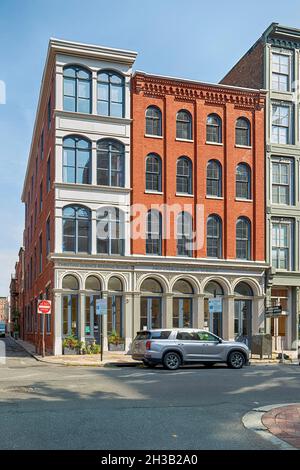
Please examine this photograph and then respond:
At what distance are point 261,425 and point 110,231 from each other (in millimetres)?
22157

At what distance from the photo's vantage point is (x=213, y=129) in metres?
35.5

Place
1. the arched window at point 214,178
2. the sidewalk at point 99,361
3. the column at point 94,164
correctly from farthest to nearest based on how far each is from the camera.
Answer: the arched window at point 214,178, the column at point 94,164, the sidewalk at point 99,361

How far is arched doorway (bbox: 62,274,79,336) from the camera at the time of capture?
103 feet

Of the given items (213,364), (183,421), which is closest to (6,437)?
(183,421)

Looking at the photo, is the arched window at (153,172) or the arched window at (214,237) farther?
the arched window at (214,237)

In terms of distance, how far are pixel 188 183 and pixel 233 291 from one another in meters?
6.42

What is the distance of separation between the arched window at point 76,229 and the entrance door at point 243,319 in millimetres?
9090

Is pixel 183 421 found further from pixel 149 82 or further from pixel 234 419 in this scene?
pixel 149 82

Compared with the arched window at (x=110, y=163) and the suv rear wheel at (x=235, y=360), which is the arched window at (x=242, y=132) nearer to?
the arched window at (x=110, y=163)

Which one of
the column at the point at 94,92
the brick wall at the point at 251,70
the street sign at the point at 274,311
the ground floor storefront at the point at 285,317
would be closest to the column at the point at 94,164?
the column at the point at 94,92

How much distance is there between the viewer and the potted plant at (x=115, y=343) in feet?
104

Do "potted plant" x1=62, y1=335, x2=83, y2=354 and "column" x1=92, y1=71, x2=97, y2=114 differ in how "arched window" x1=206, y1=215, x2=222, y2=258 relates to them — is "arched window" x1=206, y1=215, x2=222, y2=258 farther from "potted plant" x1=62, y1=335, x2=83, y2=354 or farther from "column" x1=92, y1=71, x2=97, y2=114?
"potted plant" x1=62, y1=335, x2=83, y2=354

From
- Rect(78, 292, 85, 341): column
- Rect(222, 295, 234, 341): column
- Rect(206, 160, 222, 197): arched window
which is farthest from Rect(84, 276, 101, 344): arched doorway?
Rect(206, 160, 222, 197): arched window

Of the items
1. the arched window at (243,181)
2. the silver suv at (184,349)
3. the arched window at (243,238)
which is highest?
the arched window at (243,181)
